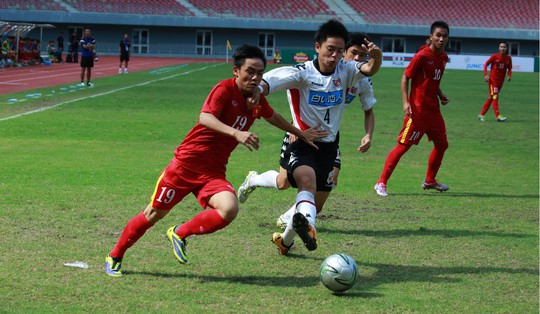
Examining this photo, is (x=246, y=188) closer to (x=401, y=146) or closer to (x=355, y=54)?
(x=355, y=54)

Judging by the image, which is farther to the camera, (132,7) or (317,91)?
(132,7)

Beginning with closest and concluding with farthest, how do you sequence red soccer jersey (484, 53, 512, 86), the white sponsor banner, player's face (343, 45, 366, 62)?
player's face (343, 45, 366, 62) < red soccer jersey (484, 53, 512, 86) < the white sponsor banner

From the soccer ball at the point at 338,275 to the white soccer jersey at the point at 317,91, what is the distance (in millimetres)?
1575

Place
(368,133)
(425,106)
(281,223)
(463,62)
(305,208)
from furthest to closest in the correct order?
(463,62) < (425,106) < (281,223) < (368,133) < (305,208)

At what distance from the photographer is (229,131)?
226 inches

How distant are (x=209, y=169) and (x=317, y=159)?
49.3 inches

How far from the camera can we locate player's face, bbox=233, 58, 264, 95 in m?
6.09

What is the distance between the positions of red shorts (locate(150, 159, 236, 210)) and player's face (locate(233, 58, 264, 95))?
0.75m

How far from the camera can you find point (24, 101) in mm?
22266

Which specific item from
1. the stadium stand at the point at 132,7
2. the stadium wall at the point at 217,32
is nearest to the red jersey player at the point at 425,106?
the stadium wall at the point at 217,32

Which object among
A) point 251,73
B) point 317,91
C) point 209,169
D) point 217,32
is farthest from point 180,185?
point 217,32

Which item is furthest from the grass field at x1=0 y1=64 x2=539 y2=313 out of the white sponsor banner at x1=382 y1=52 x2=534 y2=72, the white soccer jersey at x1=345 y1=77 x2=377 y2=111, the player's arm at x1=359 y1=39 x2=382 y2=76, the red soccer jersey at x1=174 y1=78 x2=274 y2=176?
the white sponsor banner at x1=382 y1=52 x2=534 y2=72

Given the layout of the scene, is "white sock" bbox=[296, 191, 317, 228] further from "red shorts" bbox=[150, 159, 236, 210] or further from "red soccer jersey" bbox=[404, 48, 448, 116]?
"red soccer jersey" bbox=[404, 48, 448, 116]

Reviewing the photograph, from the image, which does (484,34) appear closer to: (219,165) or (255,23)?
(255,23)
